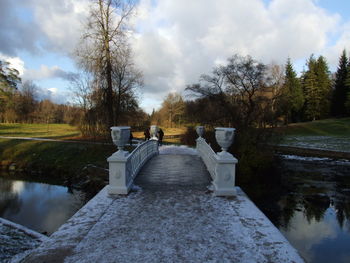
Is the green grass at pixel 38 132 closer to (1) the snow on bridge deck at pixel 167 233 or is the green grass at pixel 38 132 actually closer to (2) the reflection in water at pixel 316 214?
(2) the reflection in water at pixel 316 214

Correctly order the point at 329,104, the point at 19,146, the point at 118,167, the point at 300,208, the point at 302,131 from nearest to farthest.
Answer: the point at 118,167, the point at 300,208, the point at 19,146, the point at 302,131, the point at 329,104

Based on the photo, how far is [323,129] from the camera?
138ft

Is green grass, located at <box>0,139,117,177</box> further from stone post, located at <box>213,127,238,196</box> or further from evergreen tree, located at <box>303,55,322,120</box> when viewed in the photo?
evergreen tree, located at <box>303,55,322,120</box>

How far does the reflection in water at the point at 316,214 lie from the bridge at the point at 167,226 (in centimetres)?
396

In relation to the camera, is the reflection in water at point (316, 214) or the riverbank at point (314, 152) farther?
the riverbank at point (314, 152)

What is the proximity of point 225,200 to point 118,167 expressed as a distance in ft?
9.15

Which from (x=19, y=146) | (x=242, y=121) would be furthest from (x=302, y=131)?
(x=19, y=146)

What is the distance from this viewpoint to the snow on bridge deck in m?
3.61

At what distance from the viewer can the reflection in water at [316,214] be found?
8.08 m

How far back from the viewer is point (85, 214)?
5.13 meters

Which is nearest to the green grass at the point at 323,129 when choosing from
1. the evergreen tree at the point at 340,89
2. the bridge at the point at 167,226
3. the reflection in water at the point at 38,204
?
the evergreen tree at the point at 340,89

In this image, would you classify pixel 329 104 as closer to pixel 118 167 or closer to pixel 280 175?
pixel 280 175

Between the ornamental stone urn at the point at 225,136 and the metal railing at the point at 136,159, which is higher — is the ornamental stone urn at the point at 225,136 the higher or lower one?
the higher one

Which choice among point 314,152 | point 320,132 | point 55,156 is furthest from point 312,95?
point 55,156
